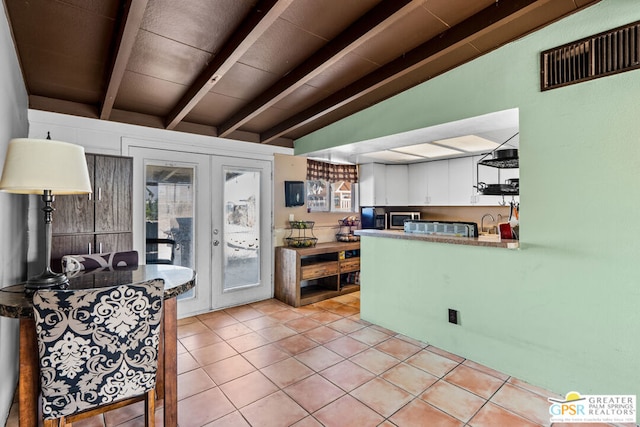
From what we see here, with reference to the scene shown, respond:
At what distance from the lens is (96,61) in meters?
2.30

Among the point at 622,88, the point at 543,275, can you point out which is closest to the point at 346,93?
the point at 622,88

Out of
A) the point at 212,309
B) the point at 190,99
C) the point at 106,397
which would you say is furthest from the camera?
the point at 212,309

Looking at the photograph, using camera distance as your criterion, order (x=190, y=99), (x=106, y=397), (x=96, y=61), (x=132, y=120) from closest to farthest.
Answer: (x=106, y=397) < (x=96, y=61) < (x=190, y=99) < (x=132, y=120)

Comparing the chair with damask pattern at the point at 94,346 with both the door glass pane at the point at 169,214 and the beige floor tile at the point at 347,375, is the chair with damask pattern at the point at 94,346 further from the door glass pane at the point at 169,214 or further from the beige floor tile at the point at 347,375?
the door glass pane at the point at 169,214

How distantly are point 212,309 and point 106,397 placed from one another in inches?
105

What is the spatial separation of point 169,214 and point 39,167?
2225 mm

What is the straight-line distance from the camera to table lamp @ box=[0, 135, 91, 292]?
4.91ft

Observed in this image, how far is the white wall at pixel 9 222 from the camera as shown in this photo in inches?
68.7

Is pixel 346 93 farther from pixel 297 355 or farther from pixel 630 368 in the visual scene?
pixel 630 368

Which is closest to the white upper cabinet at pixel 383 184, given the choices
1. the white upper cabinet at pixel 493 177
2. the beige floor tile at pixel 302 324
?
the white upper cabinet at pixel 493 177

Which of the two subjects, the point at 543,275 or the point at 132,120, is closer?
the point at 543,275

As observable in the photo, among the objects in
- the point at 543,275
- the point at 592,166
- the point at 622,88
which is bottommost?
the point at 543,275

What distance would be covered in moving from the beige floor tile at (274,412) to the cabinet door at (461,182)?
3.77m

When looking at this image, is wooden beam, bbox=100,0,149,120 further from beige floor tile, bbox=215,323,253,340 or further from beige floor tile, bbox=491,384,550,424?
beige floor tile, bbox=491,384,550,424
